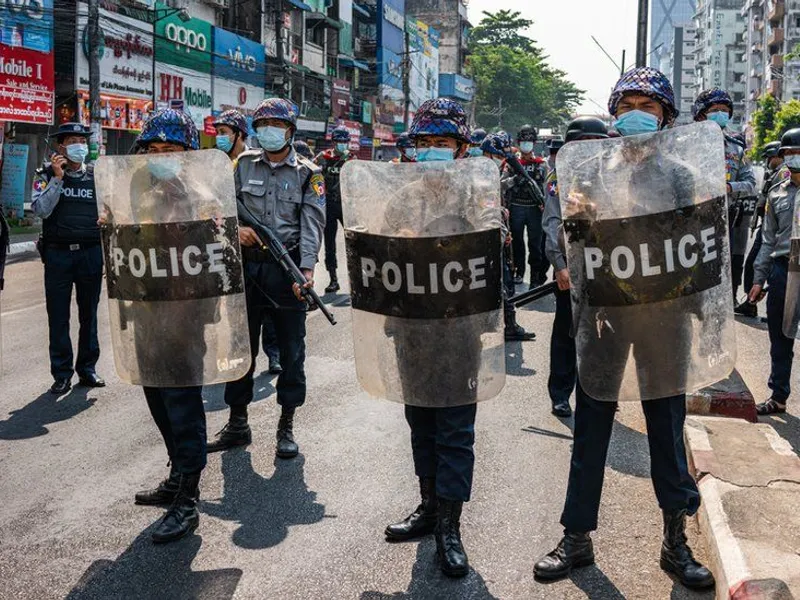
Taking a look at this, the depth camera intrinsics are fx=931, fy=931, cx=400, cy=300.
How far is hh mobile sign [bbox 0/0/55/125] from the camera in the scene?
19.8 metres

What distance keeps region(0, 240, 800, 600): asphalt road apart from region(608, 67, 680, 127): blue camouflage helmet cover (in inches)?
71.0

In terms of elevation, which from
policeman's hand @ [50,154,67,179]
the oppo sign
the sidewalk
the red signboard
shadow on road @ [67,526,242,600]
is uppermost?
the oppo sign

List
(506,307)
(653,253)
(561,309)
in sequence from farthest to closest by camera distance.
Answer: (561,309), (506,307), (653,253)

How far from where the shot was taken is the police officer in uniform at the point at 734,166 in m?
7.59

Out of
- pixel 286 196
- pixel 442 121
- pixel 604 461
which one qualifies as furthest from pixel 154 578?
pixel 286 196

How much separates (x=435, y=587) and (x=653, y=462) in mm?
975

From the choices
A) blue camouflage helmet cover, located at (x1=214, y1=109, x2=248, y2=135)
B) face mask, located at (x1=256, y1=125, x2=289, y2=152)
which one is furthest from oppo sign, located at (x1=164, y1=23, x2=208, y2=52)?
face mask, located at (x1=256, y1=125, x2=289, y2=152)

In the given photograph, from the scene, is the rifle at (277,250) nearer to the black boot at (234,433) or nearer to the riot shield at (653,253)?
the black boot at (234,433)

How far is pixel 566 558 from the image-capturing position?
3.61 m

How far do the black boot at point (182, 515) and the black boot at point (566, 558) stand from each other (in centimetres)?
149

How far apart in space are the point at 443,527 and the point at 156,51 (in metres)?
26.1

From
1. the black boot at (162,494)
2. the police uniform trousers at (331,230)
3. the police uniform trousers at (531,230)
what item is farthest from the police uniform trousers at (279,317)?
the police uniform trousers at (331,230)

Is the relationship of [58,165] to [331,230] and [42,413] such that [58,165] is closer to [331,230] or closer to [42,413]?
[42,413]

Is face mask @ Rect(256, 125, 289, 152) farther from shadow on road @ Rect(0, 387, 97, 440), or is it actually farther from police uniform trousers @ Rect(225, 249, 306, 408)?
shadow on road @ Rect(0, 387, 97, 440)
